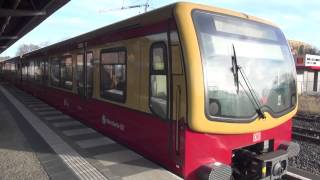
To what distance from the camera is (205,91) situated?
4.69 meters

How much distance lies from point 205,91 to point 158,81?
0.98 metres

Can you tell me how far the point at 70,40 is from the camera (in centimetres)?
1028

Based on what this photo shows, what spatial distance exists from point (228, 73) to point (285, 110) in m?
1.57

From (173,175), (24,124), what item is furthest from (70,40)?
(173,175)

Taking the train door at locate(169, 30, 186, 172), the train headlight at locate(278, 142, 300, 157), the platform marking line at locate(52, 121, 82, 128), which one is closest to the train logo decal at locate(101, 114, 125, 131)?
the train door at locate(169, 30, 186, 172)

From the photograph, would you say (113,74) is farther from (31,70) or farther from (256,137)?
(31,70)

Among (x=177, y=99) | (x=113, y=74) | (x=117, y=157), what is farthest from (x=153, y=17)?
(x=117, y=157)

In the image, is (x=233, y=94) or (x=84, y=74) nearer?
(x=233, y=94)

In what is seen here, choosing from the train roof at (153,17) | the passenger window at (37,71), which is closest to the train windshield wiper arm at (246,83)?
the train roof at (153,17)

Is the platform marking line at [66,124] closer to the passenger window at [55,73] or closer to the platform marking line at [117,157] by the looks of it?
the passenger window at [55,73]

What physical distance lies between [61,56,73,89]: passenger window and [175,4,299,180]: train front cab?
6192mm

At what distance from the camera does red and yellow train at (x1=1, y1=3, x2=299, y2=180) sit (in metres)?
4.77

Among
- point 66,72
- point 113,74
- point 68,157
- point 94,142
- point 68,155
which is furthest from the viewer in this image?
point 66,72

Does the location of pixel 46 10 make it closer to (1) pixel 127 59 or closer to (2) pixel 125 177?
(1) pixel 127 59
